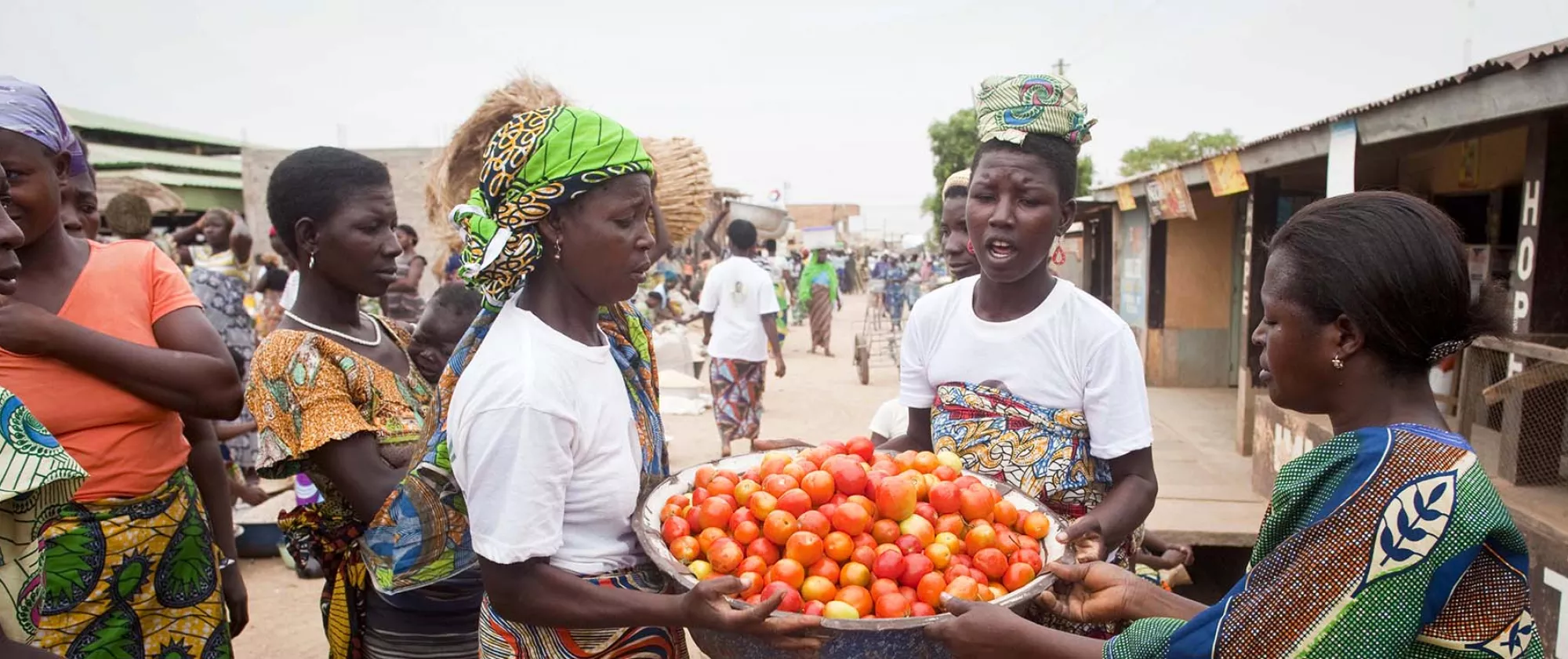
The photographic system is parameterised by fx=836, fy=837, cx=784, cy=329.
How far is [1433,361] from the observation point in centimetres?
139

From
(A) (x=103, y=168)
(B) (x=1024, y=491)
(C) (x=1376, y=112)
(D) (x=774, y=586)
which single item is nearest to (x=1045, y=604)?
(B) (x=1024, y=491)

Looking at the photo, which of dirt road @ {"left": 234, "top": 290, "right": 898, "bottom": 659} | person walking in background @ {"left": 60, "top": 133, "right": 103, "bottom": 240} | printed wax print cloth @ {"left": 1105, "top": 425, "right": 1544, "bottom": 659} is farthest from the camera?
dirt road @ {"left": 234, "top": 290, "right": 898, "bottom": 659}

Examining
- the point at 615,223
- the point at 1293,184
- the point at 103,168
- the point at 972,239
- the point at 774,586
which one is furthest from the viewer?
the point at 103,168

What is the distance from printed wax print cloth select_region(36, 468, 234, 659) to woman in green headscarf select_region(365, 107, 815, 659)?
28.4 inches

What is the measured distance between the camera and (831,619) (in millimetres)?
1555

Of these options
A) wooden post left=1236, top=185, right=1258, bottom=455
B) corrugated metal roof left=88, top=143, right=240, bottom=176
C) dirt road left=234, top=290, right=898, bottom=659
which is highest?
corrugated metal roof left=88, top=143, right=240, bottom=176

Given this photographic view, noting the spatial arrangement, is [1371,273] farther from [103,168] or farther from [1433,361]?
[103,168]

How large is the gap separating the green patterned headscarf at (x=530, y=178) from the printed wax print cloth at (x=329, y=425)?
621mm

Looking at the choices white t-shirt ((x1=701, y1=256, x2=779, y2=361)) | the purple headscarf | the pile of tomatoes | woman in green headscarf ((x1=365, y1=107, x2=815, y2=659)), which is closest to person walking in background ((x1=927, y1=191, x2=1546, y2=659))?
the pile of tomatoes

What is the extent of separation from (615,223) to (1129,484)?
56.0 inches

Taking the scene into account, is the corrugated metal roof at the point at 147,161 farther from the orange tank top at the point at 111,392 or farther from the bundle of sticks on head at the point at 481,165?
the orange tank top at the point at 111,392

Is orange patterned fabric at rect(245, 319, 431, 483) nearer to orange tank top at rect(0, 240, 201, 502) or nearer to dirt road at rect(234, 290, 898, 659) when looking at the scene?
orange tank top at rect(0, 240, 201, 502)

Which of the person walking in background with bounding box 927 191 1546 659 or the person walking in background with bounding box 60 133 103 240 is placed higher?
the person walking in background with bounding box 60 133 103 240

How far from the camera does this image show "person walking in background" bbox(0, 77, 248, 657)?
6.76ft
